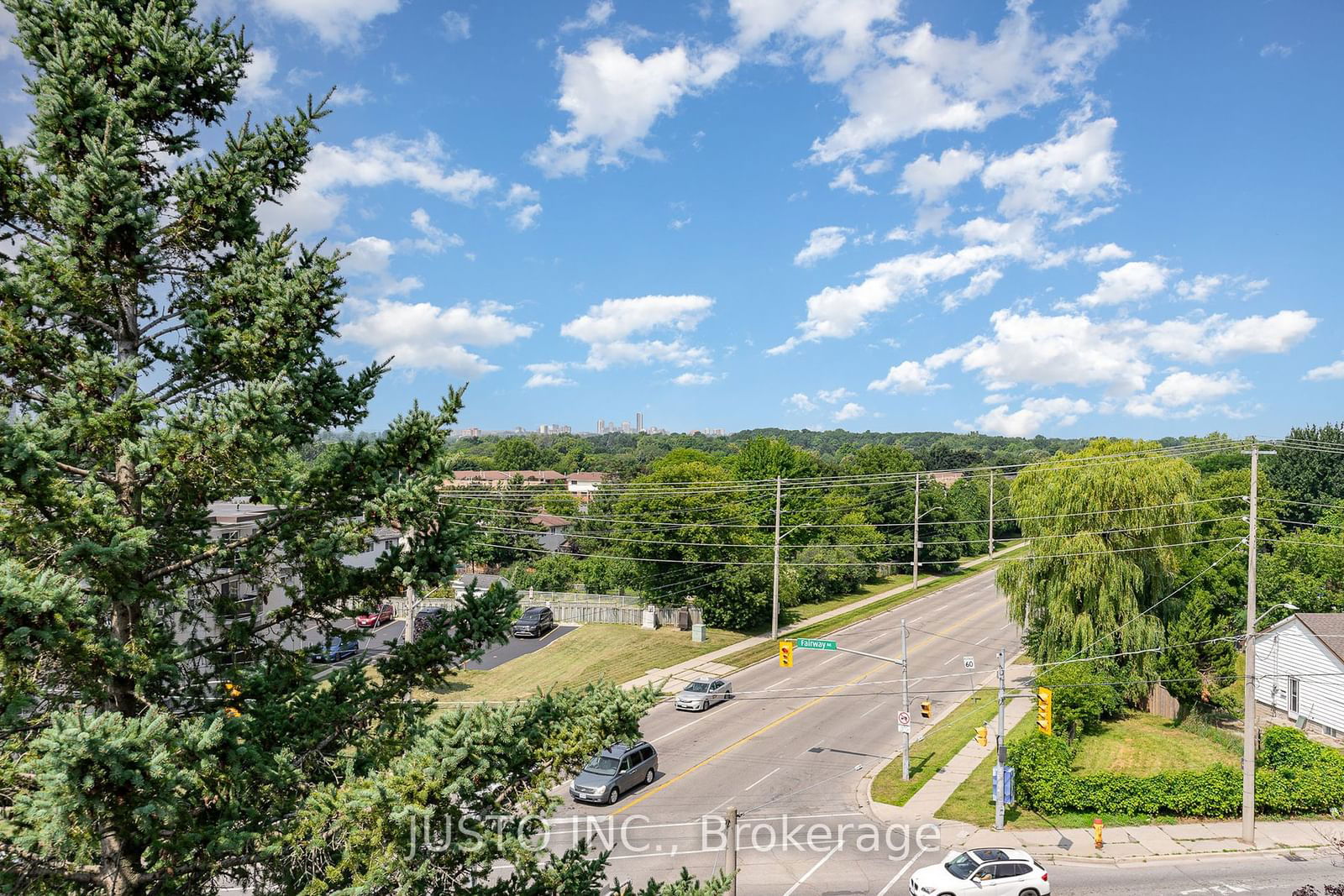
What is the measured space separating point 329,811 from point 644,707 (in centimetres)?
349

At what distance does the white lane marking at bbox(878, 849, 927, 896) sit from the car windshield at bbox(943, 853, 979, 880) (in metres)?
1.47

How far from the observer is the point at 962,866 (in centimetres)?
2011

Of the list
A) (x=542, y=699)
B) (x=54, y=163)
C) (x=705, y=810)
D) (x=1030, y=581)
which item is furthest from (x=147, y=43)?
(x=1030, y=581)


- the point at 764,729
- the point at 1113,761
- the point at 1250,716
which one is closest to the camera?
the point at 1250,716

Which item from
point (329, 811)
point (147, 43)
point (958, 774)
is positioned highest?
point (147, 43)

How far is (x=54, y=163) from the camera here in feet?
25.3

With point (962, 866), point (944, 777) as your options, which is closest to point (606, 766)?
point (962, 866)

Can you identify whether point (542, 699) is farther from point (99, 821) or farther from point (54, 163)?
point (54, 163)

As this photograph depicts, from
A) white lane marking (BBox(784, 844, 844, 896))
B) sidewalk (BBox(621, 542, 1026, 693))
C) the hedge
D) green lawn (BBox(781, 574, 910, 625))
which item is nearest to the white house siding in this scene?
the hedge

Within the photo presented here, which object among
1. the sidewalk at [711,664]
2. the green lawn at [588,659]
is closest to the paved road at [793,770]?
the sidewalk at [711,664]

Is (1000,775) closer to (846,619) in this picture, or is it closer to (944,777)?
(944,777)

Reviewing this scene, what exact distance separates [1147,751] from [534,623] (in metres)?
34.9

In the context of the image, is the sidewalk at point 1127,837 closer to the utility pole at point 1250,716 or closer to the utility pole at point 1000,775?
the utility pole at point 1000,775

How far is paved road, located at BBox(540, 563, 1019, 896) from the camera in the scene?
21.5m
